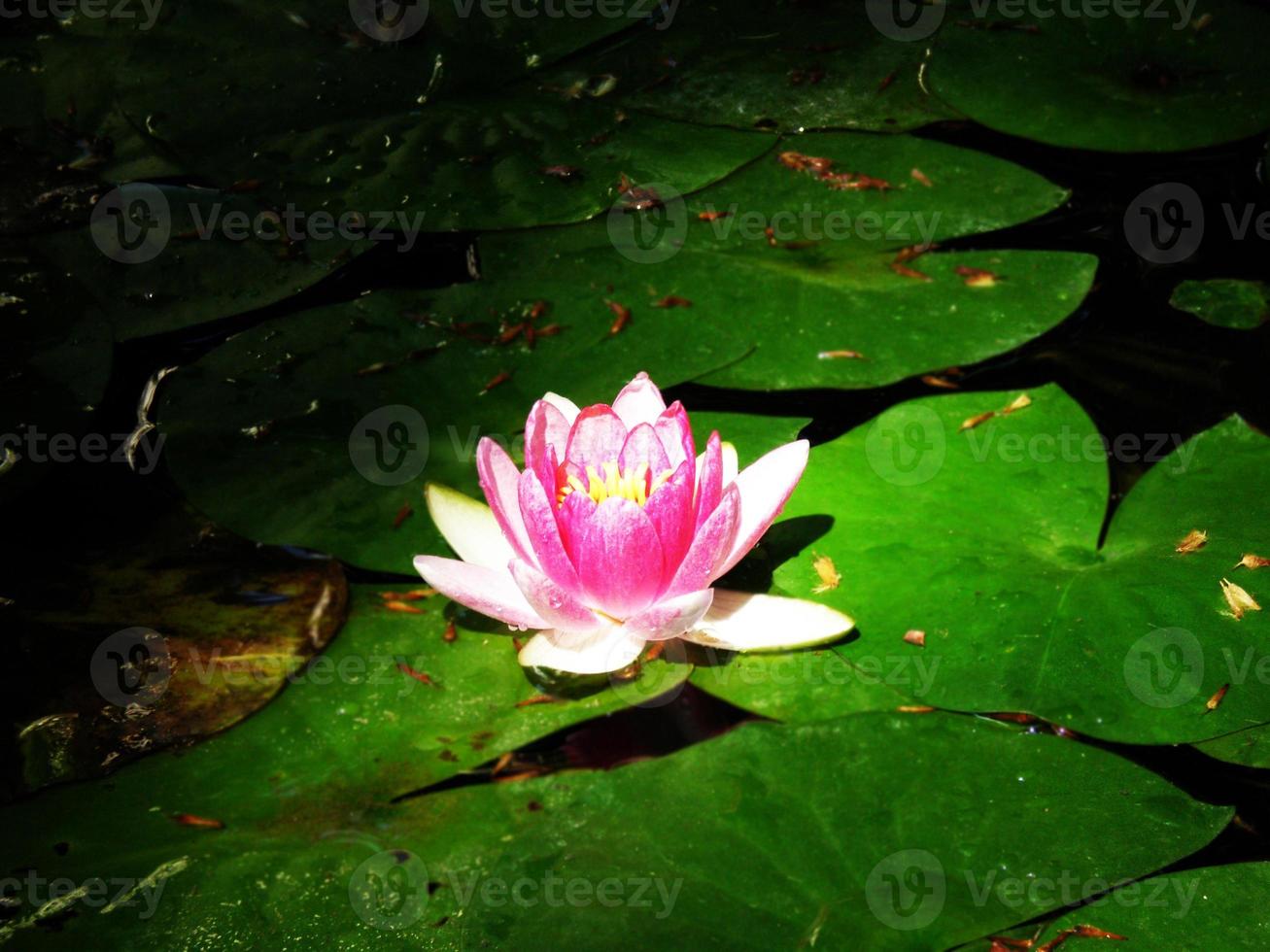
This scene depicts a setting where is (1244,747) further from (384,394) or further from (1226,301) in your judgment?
(384,394)

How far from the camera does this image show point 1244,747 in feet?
5.44

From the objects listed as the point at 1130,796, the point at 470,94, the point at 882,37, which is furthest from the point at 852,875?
the point at 882,37

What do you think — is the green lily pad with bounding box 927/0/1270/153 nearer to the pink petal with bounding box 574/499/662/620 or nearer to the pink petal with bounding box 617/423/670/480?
the pink petal with bounding box 617/423/670/480

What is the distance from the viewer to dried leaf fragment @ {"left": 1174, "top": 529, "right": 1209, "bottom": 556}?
6.03ft

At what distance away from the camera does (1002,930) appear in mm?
1489

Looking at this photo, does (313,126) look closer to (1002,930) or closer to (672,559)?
(672,559)

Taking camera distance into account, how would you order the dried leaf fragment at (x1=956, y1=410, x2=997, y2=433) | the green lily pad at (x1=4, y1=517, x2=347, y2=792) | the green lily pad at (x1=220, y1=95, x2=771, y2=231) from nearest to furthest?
the green lily pad at (x1=4, y1=517, x2=347, y2=792) < the dried leaf fragment at (x1=956, y1=410, x2=997, y2=433) < the green lily pad at (x1=220, y1=95, x2=771, y2=231)

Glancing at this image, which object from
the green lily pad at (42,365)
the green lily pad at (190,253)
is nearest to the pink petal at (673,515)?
the green lily pad at (190,253)

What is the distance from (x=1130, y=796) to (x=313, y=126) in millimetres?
2891

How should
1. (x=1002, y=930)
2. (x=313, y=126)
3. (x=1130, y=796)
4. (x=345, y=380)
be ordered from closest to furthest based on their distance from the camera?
(x=1002, y=930) → (x=1130, y=796) → (x=345, y=380) → (x=313, y=126)

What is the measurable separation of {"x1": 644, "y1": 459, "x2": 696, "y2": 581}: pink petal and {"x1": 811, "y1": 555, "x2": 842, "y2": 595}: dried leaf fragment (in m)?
0.34

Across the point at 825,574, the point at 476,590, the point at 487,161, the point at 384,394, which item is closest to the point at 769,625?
the point at 825,574

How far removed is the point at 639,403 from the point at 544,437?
0.21 metres

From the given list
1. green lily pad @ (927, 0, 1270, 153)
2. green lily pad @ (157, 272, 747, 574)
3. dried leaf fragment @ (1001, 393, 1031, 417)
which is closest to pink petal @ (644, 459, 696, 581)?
green lily pad @ (157, 272, 747, 574)
